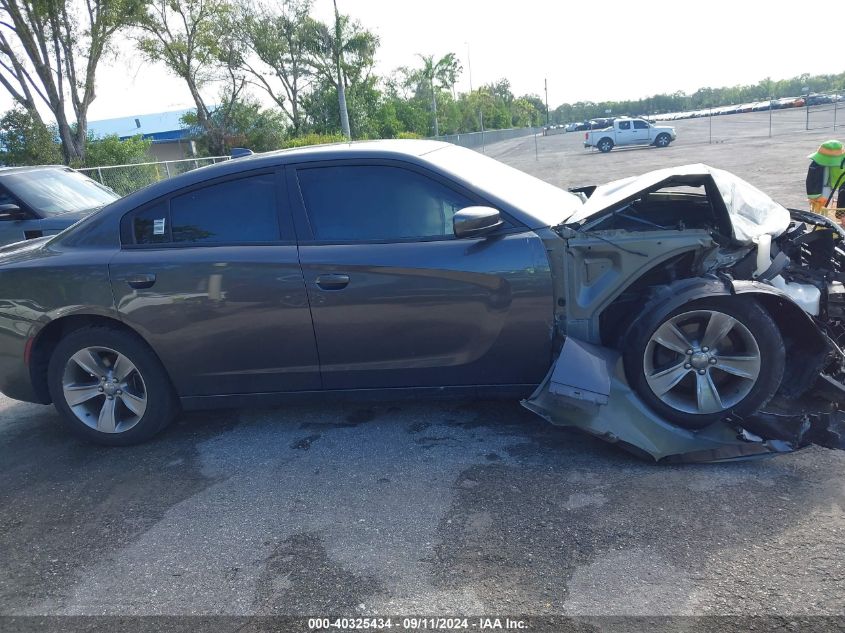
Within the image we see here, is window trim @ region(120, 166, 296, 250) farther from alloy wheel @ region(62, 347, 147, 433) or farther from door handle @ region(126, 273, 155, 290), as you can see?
alloy wheel @ region(62, 347, 147, 433)

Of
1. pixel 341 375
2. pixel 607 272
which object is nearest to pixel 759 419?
pixel 607 272

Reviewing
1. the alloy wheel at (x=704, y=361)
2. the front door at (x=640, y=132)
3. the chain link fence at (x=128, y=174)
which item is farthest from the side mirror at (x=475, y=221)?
the front door at (x=640, y=132)

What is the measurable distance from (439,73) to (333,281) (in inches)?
2373

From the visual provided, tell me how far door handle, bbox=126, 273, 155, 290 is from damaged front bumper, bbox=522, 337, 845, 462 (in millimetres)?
2300

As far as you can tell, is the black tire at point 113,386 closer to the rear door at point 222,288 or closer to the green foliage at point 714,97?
the rear door at point 222,288

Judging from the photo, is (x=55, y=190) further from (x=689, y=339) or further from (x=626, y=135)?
(x=626, y=135)

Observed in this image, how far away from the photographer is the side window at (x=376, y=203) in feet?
12.8

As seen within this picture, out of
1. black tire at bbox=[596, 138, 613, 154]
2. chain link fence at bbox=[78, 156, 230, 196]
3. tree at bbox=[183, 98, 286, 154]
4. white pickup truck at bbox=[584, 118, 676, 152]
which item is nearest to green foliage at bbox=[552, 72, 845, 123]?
white pickup truck at bbox=[584, 118, 676, 152]

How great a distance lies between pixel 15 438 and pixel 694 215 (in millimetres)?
4798

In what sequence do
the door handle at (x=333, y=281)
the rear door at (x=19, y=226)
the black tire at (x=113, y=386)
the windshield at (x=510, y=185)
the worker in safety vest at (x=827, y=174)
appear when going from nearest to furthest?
the door handle at (x=333, y=281), the windshield at (x=510, y=185), the black tire at (x=113, y=386), the worker in safety vest at (x=827, y=174), the rear door at (x=19, y=226)

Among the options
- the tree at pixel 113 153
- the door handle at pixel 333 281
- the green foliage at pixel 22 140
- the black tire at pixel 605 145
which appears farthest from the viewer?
the black tire at pixel 605 145

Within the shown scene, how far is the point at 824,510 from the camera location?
9.81ft

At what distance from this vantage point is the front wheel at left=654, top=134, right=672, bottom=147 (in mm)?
37375

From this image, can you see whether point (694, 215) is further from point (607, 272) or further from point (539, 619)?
point (539, 619)
